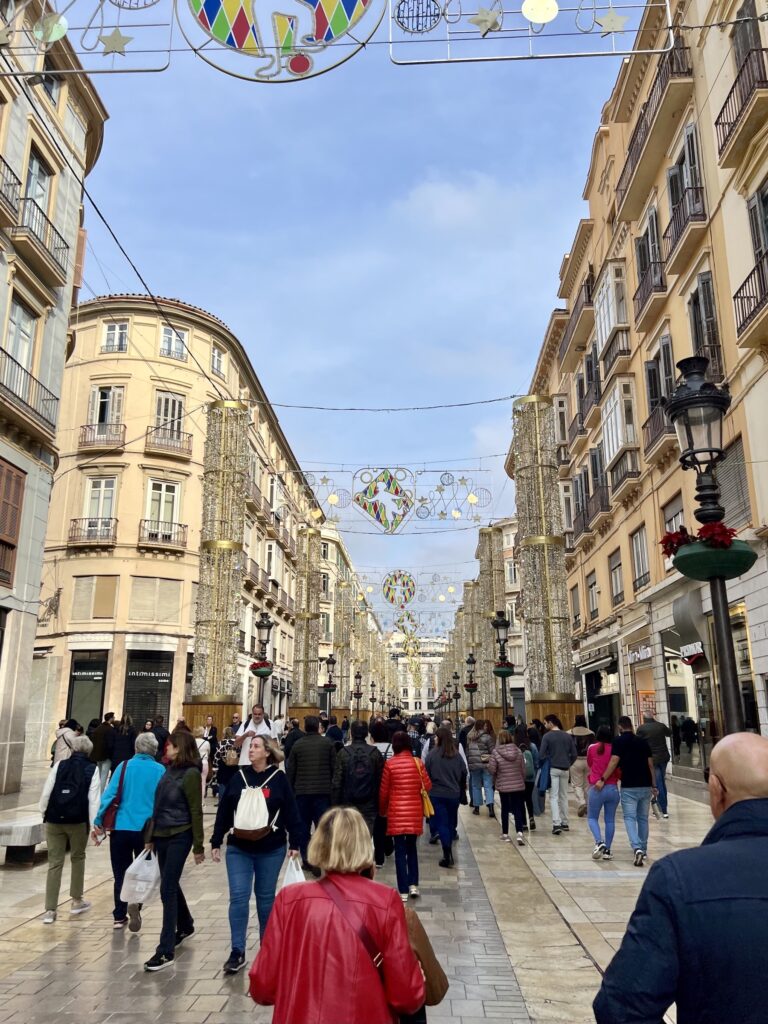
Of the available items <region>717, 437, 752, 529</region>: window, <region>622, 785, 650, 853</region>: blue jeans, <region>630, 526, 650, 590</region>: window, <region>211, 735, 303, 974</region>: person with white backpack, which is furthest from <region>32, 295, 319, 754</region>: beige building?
<region>211, 735, 303, 974</region>: person with white backpack

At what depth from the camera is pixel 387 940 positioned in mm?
2686

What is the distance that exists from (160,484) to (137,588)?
482 centimetres

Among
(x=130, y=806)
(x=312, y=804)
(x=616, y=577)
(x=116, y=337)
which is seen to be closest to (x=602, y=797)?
(x=312, y=804)

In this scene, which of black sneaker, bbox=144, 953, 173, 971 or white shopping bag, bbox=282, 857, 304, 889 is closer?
white shopping bag, bbox=282, 857, 304, 889

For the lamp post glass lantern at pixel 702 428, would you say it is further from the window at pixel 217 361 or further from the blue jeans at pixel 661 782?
the window at pixel 217 361

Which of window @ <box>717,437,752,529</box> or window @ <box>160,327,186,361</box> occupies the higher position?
window @ <box>160,327,186,361</box>

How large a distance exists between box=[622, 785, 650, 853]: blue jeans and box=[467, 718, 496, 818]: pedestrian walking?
4.13 m

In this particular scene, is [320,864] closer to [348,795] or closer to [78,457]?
[348,795]

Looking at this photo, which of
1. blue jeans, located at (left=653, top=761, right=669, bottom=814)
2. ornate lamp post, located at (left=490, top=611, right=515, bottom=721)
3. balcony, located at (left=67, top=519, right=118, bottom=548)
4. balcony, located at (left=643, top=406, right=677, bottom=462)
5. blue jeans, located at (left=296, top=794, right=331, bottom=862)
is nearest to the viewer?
blue jeans, located at (left=296, top=794, right=331, bottom=862)

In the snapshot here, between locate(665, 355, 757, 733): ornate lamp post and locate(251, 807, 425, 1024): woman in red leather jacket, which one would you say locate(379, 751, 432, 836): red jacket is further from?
locate(251, 807, 425, 1024): woman in red leather jacket

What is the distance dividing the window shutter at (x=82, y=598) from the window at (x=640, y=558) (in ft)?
71.7

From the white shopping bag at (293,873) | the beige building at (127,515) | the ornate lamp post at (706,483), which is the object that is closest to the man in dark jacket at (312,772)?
the white shopping bag at (293,873)

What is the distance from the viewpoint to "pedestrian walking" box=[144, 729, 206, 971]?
6109 mm

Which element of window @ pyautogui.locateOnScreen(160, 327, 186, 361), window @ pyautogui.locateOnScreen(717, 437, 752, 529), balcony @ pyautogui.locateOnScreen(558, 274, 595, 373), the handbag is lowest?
the handbag
